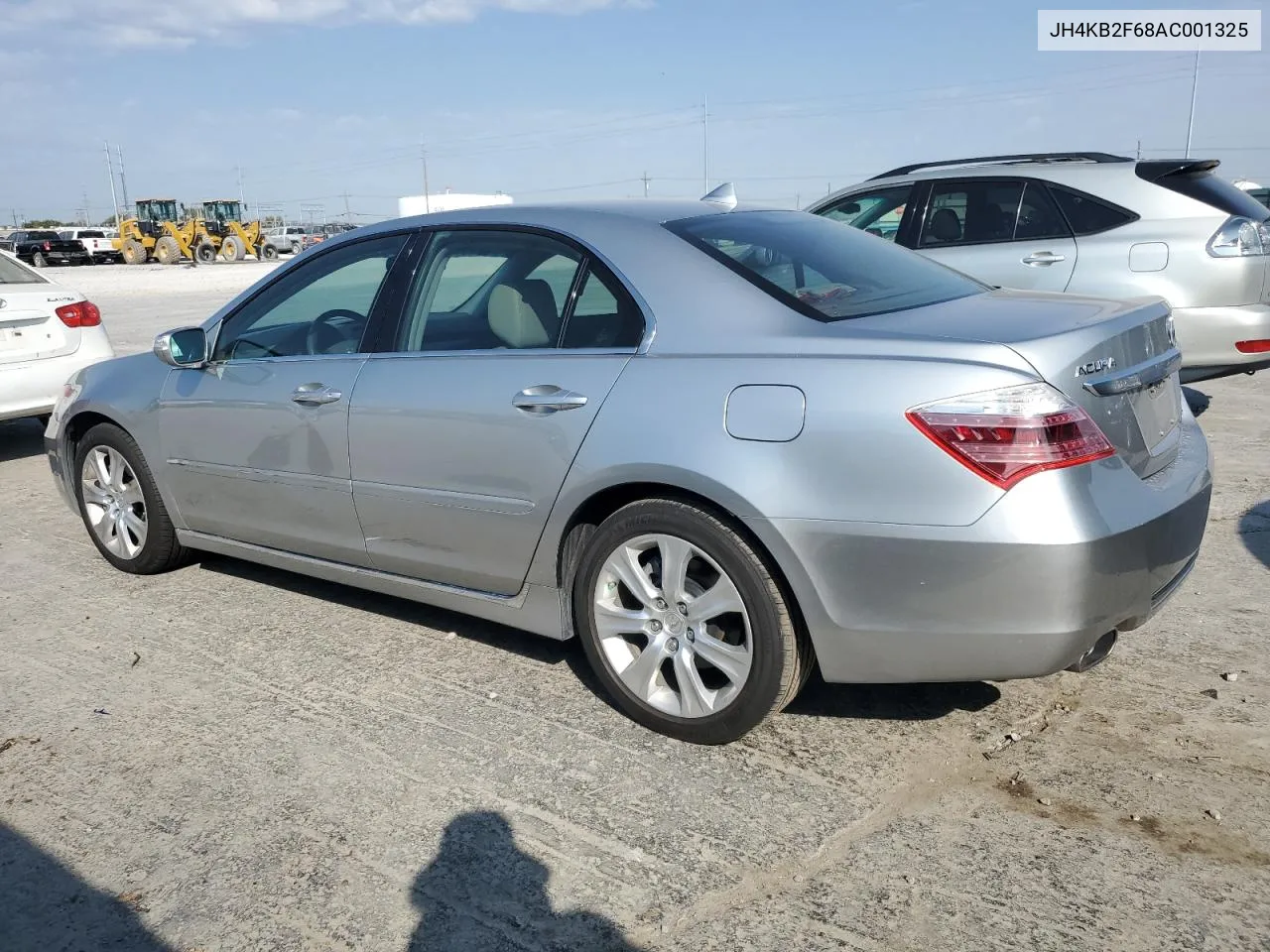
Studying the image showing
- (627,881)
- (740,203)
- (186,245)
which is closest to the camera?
(627,881)

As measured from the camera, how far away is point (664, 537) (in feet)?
10.1

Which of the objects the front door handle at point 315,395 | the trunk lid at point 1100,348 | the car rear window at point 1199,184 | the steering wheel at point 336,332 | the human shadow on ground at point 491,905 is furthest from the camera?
the car rear window at point 1199,184

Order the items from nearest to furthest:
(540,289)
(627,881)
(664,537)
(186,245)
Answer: (627,881), (664,537), (540,289), (186,245)

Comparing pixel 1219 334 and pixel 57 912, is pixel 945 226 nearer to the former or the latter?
pixel 1219 334

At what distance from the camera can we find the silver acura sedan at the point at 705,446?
2658 millimetres

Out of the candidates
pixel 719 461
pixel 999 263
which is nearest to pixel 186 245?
pixel 999 263

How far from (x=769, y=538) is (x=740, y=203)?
1584 millimetres

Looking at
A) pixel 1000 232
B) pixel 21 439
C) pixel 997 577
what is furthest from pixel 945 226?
pixel 21 439

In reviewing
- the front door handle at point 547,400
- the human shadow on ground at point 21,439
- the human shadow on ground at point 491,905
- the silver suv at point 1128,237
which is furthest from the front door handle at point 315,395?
the human shadow on ground at point 21,439

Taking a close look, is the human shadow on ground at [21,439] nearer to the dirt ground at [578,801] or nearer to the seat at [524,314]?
the dirt ground at [578,801]

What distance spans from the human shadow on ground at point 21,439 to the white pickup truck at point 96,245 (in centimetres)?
4678

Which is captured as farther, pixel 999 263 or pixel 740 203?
pixel 999 263

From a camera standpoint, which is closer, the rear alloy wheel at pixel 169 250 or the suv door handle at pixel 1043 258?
the suv door handle at pixel 1043 258

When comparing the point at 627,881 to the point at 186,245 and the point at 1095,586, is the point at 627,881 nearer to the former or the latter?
the point at 1095,586
